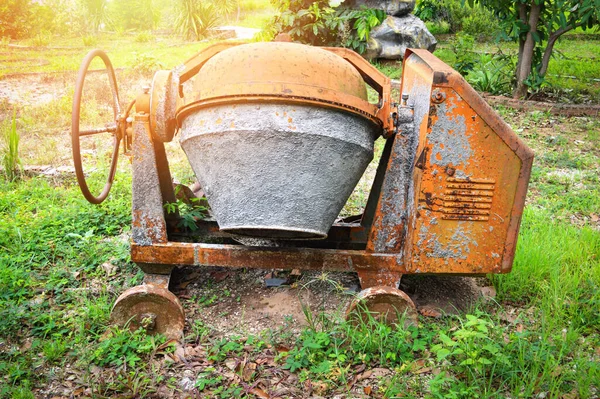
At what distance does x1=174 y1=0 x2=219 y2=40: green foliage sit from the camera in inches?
563

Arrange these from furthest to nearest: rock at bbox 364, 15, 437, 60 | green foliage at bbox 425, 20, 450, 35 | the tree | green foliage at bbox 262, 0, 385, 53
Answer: green foliage at bbox 425, 20, 450, 35, rock at bbox 364, 15, 437, 60, green foliage at bbox 262, 0, 385, 53, the tree

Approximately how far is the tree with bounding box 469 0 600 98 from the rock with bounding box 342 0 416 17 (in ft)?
10.3

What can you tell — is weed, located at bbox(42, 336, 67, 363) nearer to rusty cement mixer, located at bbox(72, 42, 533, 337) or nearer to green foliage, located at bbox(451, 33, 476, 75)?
rusty cement mixer, located at bbox(72, 42, 533, 337)

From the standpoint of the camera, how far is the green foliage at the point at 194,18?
1430 centimetres

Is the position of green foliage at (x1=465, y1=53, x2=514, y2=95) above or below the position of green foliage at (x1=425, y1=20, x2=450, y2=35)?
below

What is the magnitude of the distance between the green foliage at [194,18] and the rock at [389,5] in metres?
5.87

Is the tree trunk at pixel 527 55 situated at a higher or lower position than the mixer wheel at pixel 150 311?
higher

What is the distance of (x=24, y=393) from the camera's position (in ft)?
7.48

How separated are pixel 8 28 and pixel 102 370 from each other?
698 cm

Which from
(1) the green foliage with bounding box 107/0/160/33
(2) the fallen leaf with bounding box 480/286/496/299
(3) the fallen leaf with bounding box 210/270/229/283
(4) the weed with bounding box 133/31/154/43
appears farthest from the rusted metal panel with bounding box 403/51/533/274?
(1) the green foliage with bounding box 107/0/160/33

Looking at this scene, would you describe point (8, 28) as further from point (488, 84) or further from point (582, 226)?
point (582, 226)

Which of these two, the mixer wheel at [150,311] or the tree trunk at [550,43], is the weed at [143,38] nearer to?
the tree trunk at [550,43]

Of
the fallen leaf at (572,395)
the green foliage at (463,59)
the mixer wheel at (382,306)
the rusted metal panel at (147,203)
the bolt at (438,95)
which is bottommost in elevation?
the fallen leaf at (572,395)

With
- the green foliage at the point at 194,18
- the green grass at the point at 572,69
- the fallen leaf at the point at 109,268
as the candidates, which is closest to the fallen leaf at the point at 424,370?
the fallen leaf at the point at 109,268
